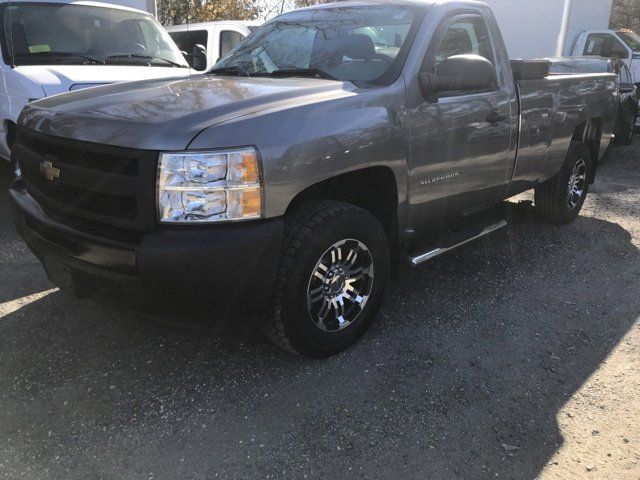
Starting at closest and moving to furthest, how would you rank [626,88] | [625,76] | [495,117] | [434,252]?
[434,252], [495,117], [626,88], [625,76]

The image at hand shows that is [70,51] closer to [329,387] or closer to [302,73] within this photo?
[302,73]

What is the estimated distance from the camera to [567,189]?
5488 mm

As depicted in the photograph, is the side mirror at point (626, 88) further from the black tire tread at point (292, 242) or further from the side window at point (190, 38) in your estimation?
the black tire tread at point (292, 242)

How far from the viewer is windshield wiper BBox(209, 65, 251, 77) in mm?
3787

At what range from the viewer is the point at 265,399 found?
9.39 ft

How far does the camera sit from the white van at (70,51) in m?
4.98

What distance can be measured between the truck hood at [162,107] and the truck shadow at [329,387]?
0.93 meters

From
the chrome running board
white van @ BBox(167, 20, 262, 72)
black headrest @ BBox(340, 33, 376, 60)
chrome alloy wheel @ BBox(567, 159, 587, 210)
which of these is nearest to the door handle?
the chrome running board

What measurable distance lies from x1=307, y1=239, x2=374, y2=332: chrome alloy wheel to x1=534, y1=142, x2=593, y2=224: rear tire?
299 centimetres

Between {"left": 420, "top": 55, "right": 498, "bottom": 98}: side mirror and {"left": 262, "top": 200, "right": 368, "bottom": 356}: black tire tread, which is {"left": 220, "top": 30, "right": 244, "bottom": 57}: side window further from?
{"left": 262, "top": 200, "right": 368, "bottom": 356}: black tire tread

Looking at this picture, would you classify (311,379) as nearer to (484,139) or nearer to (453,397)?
(453,397)

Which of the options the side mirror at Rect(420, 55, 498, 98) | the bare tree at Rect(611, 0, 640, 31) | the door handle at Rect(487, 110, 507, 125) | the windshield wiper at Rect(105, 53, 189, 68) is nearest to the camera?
the side mirror at Rect(420, 55, 498, 98)

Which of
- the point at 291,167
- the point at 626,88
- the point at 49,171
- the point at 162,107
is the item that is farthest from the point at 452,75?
the point at 626,88

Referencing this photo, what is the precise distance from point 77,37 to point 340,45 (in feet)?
11.3
